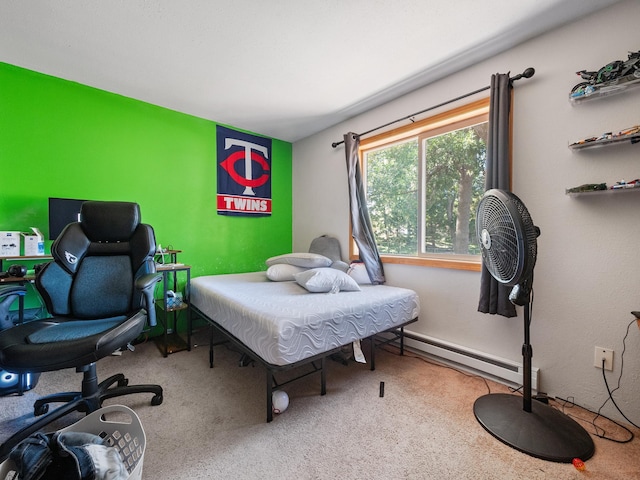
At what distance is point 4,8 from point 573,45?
345cm

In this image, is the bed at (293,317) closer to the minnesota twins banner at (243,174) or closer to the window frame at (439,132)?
the window frame at (439,132)

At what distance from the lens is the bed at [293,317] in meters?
1.46

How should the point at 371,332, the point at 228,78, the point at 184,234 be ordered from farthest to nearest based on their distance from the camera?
1. the point at 184,234
2. the point at 228,78
3. the point at 371,332

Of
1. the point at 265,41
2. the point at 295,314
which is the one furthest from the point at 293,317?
the point at 265,41

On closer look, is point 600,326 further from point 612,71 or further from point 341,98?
point 341,98

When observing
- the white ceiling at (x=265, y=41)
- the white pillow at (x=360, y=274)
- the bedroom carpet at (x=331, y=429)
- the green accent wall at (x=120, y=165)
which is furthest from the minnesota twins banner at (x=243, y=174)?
the bedroom carpet at (x=331, y=429)

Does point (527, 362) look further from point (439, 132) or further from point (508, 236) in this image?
point (439, 132)

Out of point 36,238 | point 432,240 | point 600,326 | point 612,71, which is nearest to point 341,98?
point 432,240

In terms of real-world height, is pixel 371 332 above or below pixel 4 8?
below

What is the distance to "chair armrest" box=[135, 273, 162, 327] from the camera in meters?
1.57

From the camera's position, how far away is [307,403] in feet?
5.60

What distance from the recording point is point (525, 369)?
149 cm

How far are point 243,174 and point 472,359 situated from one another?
310 cm

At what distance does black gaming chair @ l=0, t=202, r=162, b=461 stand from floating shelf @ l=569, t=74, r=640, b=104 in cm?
278
